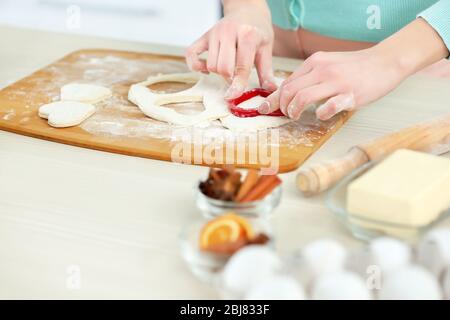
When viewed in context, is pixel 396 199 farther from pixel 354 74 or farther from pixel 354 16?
pixel 354 16

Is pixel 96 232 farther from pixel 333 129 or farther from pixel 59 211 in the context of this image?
pixel 333 129

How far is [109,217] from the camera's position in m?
0.86

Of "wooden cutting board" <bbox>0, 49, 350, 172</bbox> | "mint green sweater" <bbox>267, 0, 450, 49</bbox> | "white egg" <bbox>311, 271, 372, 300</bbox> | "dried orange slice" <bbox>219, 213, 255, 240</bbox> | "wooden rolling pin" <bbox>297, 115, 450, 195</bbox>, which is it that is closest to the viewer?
"white egg" <bbox>311, 271, 372, 300</bbox>

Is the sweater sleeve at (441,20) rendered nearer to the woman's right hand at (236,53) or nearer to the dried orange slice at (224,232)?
the woman's right hand at (236,53)

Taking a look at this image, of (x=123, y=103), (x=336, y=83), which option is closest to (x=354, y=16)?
(x=336, y=83)

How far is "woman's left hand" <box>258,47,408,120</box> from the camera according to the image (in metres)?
1.07

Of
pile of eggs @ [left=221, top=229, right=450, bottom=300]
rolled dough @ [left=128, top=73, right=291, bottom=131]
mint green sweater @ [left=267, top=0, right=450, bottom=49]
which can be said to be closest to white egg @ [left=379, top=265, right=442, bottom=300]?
pile of eggs @ [left=221, top=229, right=450, bottom=300]

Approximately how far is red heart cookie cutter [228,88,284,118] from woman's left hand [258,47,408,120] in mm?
12

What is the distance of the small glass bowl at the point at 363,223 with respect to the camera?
74 centimetres

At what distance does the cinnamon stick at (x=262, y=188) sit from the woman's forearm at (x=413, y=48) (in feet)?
1.32

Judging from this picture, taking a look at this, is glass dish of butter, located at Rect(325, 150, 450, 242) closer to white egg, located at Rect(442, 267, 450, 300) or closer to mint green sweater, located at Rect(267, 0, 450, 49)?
white egg, located at Rect(442, 267, 450, 300)

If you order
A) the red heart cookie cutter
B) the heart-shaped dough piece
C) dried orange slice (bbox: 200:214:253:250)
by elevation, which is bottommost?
the heart-shaped dough piece

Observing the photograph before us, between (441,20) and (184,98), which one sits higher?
(441,20)

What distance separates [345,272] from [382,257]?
0.14 feet
